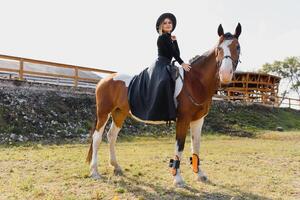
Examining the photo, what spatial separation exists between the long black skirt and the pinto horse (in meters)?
0.20

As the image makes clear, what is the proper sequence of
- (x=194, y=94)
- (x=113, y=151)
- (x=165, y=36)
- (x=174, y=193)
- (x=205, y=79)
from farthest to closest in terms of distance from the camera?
(x=113, y=151) → (x=165, y=36) → (x=205, y=79) → (x=194, y=94) → (x=174, y=193)

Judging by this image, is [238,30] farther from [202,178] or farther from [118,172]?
[118,172]

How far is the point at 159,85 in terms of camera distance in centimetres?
606

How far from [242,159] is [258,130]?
1431 centimetres

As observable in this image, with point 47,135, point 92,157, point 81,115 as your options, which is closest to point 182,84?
point 92,157

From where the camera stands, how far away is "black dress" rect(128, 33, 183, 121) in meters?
6.06

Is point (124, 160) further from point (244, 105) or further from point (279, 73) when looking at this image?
point (279, 73)

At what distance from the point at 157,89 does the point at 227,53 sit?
4.20 ft

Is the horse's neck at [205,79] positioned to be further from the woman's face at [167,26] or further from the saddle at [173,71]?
the woman's face at [167,26]

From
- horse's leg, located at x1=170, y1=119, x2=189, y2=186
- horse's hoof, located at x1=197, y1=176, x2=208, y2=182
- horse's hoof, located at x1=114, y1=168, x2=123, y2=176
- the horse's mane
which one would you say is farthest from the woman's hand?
horse's hoof, located at x1=114, y1=168, x2=123, y2=176

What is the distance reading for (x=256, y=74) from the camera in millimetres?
35375

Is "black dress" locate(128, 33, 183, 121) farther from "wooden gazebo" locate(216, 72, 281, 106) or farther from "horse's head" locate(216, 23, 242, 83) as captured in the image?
"wooden gazebo" locate(216, 72, 281, 106)

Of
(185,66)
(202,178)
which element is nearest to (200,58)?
(185,66)

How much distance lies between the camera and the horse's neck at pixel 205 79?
6.18m
